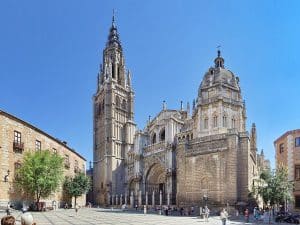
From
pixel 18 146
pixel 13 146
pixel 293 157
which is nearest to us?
pixel 13 146

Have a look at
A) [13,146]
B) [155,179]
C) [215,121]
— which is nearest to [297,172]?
[215,121]

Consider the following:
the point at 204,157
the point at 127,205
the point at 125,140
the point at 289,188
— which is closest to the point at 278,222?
the point at 289,188

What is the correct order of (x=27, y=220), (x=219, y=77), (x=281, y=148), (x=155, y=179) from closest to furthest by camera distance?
(x=27, y=220) → (x=281, y=148) → (x=219, y=77) → (x=155, y=179)

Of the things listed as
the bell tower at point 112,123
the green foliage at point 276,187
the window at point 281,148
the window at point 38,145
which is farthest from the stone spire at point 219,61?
the bell tower at point 112,123

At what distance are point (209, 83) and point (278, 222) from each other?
26.2 m

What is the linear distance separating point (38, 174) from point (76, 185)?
15.1 metres

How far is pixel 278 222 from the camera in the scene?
3161 cm

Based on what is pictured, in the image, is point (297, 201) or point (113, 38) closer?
point (297, 201)

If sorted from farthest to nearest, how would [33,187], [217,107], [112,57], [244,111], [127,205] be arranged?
[112,57] < [127,205] < [244,111] < [217,107] < [33,187]

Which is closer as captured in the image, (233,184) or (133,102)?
(233,184)

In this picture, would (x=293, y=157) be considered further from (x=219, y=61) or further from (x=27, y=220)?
(x=27, y=220)

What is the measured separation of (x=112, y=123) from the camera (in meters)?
78.2

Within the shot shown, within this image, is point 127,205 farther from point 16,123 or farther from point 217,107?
point 16,123

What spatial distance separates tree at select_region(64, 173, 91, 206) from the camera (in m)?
50.9
